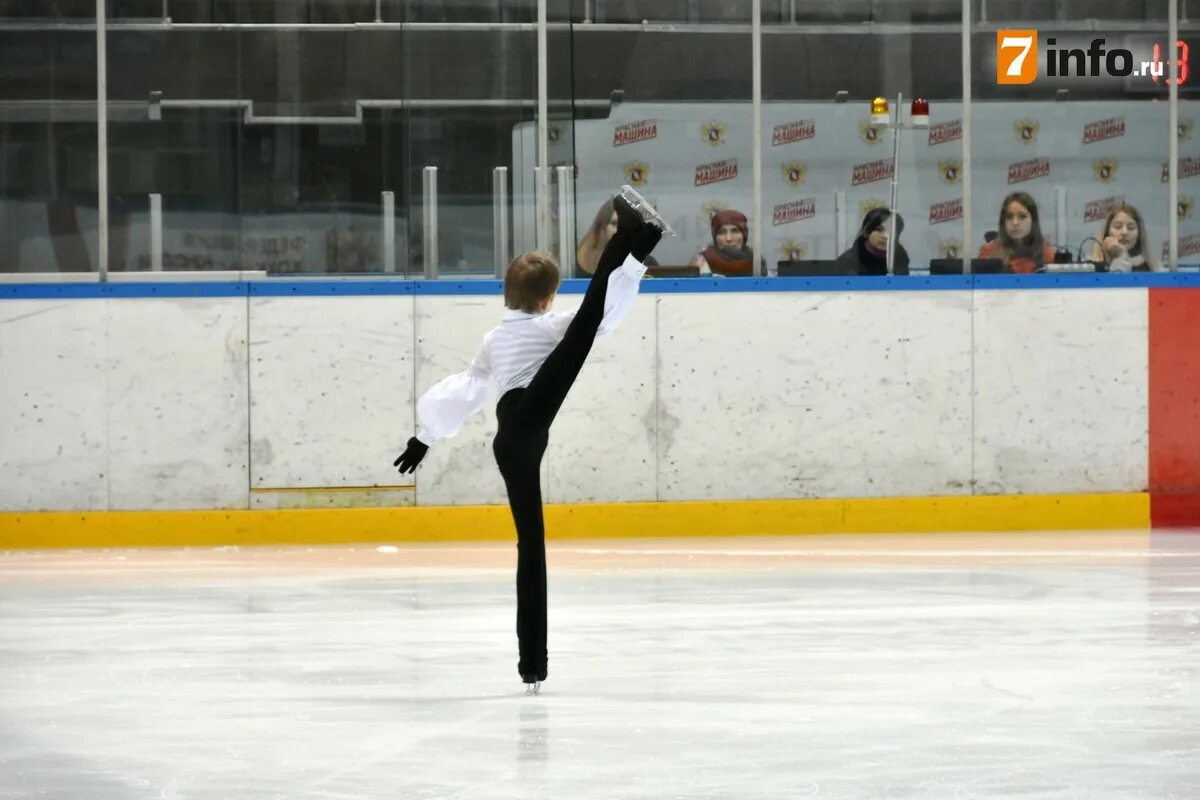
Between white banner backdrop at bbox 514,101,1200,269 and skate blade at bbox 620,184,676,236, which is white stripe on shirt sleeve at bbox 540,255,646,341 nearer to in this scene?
skate blade at bbox 620,184,676,236

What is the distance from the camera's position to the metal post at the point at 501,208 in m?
11.5

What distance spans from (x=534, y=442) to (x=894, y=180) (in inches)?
257

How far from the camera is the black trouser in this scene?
557 centimetres

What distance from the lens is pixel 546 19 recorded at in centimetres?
1155

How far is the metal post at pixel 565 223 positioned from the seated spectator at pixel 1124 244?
3175mm

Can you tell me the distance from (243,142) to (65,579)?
3.30m

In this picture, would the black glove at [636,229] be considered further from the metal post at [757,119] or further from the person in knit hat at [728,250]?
the metal post at [757,119]

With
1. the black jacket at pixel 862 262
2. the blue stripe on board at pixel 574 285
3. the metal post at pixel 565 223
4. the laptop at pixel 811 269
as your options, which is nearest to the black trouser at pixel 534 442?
the blue stripe on board at pixel 574 285

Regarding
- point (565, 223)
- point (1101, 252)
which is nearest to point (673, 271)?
point (565, 223)

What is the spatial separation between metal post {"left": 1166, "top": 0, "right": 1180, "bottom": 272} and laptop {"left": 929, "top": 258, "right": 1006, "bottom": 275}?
110cm

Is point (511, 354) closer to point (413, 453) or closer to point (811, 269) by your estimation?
point (413, 453)

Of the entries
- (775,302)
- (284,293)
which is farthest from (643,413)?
(284,293)

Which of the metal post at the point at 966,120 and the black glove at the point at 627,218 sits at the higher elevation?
the metal post at the point at 966,120

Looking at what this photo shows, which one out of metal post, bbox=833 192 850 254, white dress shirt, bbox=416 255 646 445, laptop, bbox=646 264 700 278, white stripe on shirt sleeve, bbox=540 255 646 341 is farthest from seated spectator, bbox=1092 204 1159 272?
white stripe on shirt sleeve, bbox=540 255 646 341
